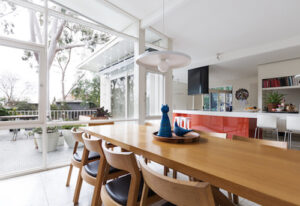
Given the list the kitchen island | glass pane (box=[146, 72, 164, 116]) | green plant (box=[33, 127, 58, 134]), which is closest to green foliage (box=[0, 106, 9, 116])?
green plant (box=[33, 127, 58, 134])

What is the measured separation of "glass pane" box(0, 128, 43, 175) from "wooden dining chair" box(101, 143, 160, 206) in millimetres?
2110

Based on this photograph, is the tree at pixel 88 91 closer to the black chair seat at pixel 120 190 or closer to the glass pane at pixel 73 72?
the glass pane at pixel 73 72

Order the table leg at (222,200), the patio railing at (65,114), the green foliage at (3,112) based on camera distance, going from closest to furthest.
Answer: the table leg at (222,200)
the green foliage at (3,112)
the patio railing at (65,114)

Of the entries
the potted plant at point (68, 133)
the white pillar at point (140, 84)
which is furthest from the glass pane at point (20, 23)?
the white pillar at point (140, 84)

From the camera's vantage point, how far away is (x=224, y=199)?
1.15 metres

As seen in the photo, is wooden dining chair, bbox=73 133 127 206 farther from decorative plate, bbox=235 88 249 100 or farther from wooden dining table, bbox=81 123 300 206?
decorative plate, bbox=235 88 249 100

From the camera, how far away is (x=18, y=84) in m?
2.45

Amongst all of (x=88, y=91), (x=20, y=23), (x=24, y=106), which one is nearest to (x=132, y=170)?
(x=24, y=106)

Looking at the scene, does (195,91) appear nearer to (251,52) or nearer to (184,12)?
(251,52)

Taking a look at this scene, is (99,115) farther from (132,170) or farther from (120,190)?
(132,170)

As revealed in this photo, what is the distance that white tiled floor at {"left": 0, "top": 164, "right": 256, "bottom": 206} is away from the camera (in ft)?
5.61

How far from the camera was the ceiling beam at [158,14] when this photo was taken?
2.83 meters

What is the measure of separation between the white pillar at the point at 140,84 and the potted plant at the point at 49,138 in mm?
1681

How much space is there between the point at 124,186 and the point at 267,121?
3720 millimetres
